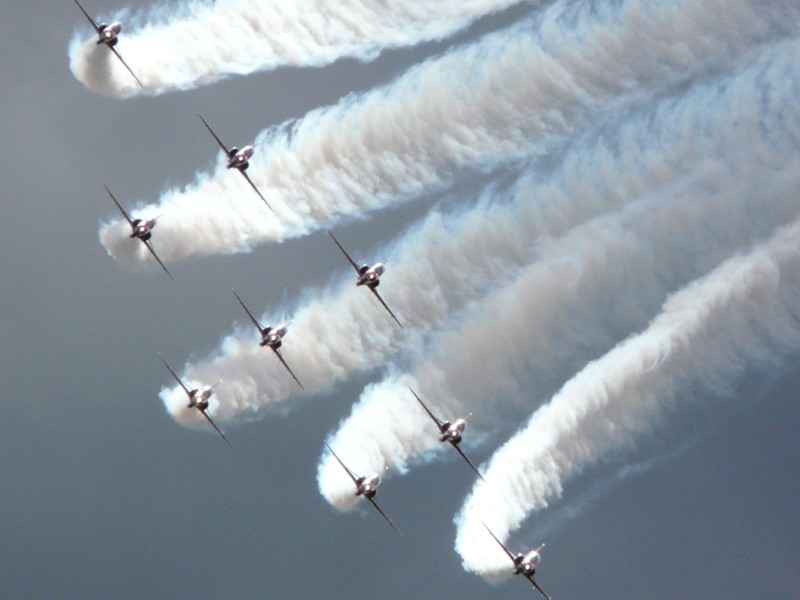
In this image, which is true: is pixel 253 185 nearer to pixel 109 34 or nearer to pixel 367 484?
pixel 109 34

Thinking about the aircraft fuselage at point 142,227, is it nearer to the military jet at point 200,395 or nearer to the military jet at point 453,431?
the military jet at point 200,395

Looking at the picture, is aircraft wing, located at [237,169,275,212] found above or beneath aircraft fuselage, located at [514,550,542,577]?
above

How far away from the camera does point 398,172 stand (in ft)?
225

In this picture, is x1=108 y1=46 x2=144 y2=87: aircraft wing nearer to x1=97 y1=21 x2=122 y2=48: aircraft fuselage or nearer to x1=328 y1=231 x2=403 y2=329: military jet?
x1=97 y1=21 x2=122 y2=48: aircraft fuselage

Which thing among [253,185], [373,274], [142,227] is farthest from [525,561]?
[142,227]

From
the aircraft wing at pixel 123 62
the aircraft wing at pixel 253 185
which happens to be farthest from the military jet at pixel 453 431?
the aircraft wing at pixel 123 62

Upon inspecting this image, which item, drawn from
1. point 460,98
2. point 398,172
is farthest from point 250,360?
point 460,98

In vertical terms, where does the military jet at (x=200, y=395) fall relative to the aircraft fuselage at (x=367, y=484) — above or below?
above

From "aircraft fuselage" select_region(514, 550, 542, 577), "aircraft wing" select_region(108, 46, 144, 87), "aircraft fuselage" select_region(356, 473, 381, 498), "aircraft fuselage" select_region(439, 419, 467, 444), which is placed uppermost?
"aircraft wing" select_region(108, 46, 144, 87)

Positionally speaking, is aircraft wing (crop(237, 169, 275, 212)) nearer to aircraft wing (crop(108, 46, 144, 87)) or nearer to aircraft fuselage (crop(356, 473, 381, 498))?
aircraft wing (crop(108, 46, 144, 87))

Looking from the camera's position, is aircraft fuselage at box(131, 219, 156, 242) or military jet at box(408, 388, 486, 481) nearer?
military jet at box(408, 388, 486, 481)

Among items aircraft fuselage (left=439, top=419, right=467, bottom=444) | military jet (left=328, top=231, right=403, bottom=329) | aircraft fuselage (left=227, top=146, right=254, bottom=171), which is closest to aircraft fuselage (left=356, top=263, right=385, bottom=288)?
military jet (left=328, top=231, right=403, bottom=329)

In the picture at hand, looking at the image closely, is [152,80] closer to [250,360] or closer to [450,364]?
[250,360]

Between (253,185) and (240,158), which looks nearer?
(253,185)
